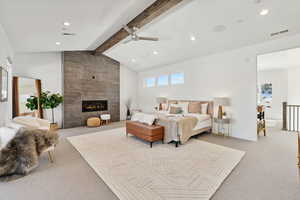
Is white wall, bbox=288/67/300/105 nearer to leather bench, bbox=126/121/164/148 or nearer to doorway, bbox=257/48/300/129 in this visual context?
doorway, bbox=257/48/300/129

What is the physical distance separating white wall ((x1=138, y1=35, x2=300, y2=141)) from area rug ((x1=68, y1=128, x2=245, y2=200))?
58.5 inches

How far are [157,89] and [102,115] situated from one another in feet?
10.5

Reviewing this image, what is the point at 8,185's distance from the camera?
2.08m

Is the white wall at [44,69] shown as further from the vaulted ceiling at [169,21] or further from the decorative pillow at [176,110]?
the decorative pillow at [176,110]

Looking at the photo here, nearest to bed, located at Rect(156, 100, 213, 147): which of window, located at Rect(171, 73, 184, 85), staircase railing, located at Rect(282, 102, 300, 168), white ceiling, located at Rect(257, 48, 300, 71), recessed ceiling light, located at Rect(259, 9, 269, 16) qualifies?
window, located at Rect(171, 73, 184, 85)

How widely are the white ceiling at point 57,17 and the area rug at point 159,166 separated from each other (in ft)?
10.1

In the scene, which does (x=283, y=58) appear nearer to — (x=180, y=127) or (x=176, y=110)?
(x=176, y=110)

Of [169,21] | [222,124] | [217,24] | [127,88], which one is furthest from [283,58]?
[127,88]

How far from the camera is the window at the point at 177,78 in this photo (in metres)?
6.29

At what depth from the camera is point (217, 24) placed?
3406 mm

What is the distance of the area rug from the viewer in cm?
196

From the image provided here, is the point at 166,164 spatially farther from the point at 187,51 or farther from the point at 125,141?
the point at 187,51

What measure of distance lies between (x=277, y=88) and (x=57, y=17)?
10.1m

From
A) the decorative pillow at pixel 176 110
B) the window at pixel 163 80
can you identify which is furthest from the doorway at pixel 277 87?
the window at pixel 163 80
